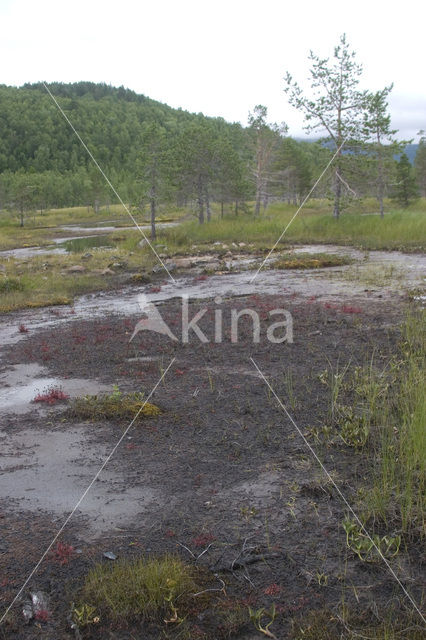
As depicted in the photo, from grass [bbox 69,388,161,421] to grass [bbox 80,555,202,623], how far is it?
3.28 m

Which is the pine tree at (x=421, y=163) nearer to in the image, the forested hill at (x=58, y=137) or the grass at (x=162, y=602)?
the forested hill at (x=58, y=137)

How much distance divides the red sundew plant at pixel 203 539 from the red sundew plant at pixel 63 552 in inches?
40.4

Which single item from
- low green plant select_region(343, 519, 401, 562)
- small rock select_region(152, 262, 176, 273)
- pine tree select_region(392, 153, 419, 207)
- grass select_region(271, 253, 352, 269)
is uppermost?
pine tree select_region(392, 153, 419, 207)

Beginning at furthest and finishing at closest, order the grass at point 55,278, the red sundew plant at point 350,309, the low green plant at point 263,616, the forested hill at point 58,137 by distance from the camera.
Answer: the forested hill at point 58,137 < the grass at point 55,278 < the red sundew plant at point 350,309 < the low green plant at point 263,616

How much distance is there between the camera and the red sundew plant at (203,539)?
4445mm

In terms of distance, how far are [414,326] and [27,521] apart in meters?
8.14

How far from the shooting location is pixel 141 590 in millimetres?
3838

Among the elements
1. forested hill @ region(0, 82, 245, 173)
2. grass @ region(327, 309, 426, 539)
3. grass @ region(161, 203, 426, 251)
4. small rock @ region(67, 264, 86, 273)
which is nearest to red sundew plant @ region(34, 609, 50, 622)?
grass @ region(327, 309, 426, 539)

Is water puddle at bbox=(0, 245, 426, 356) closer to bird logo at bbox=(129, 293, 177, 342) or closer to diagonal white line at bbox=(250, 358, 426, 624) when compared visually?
bird logo at bbox=(129, 293, 177, 342)

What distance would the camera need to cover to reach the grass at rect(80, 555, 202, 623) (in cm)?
373

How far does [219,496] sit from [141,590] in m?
1.53

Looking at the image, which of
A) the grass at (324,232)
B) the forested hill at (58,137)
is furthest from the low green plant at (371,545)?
the forested hill at (58,137)

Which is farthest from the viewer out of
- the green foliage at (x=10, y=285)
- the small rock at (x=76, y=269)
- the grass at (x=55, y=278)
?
the small rock at (x=76, y=269)

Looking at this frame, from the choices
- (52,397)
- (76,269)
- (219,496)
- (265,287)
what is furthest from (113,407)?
(76,269)
